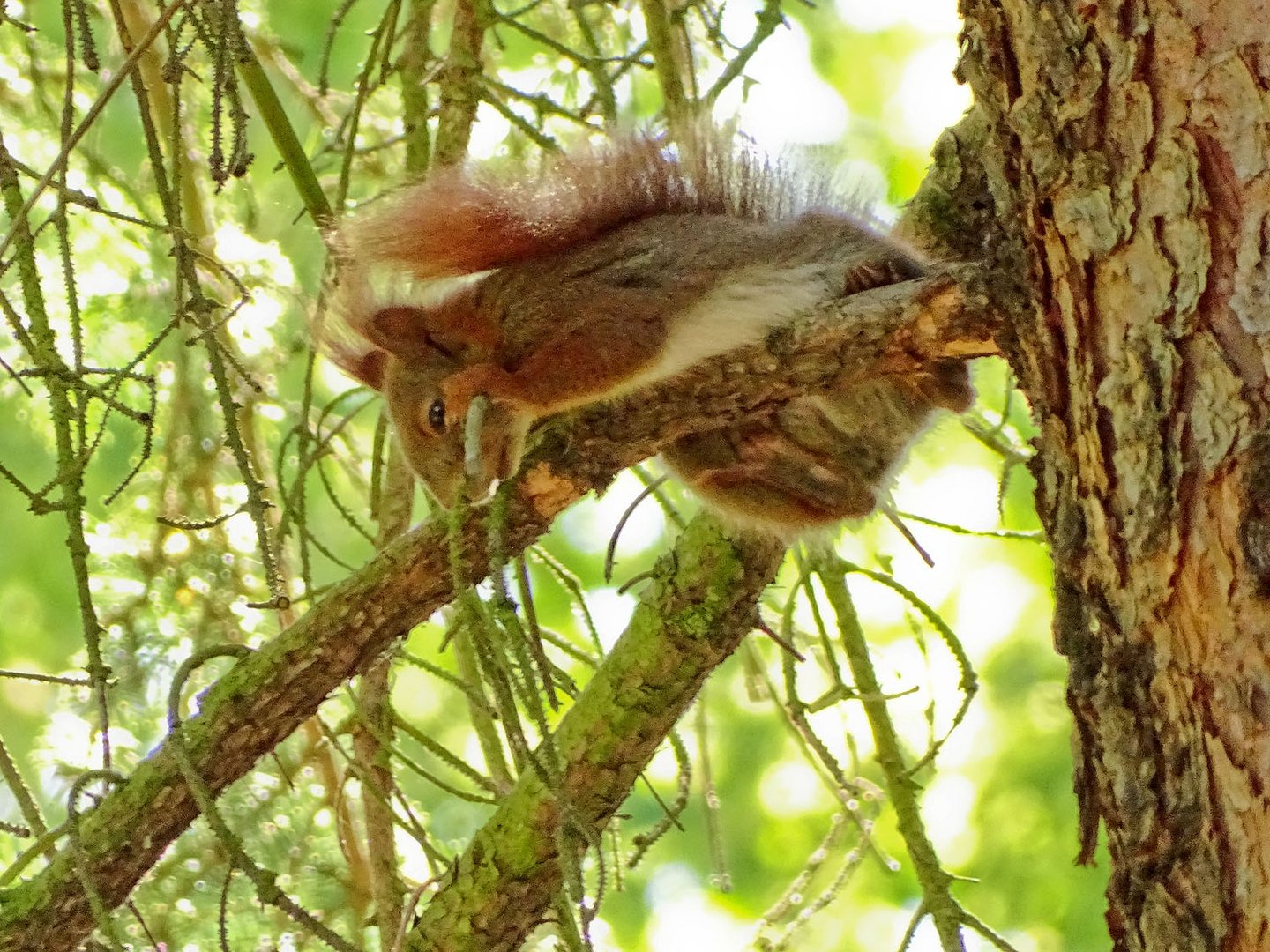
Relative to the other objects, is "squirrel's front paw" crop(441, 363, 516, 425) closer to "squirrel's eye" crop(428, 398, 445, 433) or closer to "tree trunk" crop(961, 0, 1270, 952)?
"squirrel's eye" crop(428, 398, 445, 433)

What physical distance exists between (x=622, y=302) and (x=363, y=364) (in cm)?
50

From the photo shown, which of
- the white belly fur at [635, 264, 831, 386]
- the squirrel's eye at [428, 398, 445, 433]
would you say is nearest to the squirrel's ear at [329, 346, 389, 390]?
the squirrel's eye at [428, 398, 445, 433]

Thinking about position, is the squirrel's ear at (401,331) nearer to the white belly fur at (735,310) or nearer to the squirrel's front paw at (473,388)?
the squirrel's front paw at (473,388)

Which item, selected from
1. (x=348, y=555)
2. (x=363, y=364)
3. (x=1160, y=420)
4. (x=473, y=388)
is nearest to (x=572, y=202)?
(x=473, y=388)

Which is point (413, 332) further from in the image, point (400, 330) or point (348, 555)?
point (348, 555)

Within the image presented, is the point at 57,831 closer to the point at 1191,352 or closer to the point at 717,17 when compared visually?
the point at 1191,352

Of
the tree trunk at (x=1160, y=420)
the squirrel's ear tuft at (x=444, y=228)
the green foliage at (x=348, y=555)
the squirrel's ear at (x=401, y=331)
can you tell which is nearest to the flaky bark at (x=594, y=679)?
the green foliage at (x=348, y=555)

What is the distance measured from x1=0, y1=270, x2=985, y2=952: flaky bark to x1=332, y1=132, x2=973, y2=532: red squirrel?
15cm

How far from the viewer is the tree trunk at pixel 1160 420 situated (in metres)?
0.98

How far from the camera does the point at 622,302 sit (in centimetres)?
188

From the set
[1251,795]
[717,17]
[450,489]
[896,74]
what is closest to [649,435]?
[450,489]

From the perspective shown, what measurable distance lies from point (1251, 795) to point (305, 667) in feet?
2.87

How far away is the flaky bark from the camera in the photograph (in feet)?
4.28

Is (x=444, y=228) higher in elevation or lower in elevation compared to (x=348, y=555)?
lower
